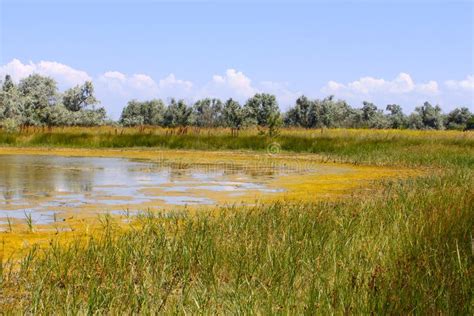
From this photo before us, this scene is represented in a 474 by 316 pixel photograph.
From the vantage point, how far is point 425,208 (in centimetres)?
684

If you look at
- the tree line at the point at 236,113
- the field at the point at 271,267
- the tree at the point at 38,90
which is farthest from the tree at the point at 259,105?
the field at the point at 271,267

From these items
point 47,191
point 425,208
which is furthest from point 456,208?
point 47,191

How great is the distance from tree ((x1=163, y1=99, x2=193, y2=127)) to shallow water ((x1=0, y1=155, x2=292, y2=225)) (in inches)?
2853

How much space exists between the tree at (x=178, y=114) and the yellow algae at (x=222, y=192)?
65.1 m

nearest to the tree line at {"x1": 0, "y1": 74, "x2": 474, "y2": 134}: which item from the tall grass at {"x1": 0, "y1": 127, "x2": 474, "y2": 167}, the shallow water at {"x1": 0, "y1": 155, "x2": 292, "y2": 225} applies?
the tall grass at {"x1": 0, "y1": 127, "x2": 474, "y2": 167}

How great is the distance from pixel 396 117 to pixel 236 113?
1033 inches

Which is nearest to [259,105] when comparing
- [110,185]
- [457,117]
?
[457,117]

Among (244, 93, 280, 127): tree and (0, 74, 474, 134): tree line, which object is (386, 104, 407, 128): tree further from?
(244, 93, 280, 127): tree

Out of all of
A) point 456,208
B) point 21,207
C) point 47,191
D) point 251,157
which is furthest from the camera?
point 251,157

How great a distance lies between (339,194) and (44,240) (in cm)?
603

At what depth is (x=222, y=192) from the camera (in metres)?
11.0

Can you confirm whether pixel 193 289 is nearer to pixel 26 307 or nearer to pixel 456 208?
pixel 26 307

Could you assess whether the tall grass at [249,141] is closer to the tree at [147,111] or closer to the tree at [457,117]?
the tree at [457,117]

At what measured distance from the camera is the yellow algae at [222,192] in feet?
21.5
